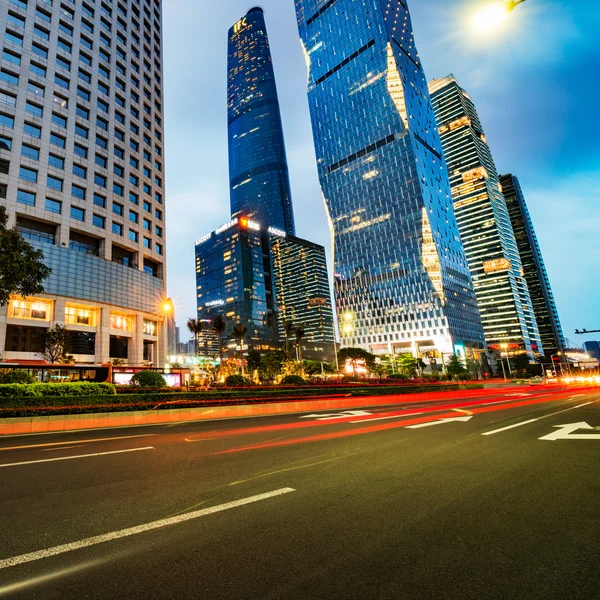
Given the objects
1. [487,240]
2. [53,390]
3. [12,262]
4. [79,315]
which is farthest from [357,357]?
[487,240]

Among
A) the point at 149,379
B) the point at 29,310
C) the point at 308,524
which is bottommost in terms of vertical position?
the point at 308,524

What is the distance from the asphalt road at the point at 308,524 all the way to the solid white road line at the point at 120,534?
0.08ft

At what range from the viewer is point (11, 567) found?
10.0 feet

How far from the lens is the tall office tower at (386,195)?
11975 cm

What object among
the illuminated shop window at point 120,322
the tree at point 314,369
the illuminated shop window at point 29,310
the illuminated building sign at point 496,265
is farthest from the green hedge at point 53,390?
the illuminated building sign at point 496,265

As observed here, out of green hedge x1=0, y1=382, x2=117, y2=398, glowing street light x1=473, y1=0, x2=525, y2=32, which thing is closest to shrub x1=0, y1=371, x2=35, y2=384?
green hedge x1=0, y1=382, x2=117, y2=398

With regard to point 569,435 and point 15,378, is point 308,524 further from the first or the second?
point 15,378

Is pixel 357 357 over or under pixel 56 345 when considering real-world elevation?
under

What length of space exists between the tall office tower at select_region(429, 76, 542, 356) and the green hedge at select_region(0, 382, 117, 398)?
180070 millimetres

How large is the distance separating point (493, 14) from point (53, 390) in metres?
23.3

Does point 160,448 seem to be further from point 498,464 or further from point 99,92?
point 99,92

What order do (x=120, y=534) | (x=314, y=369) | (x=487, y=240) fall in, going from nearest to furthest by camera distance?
(x=120, y=534) < (x=314, y=369) < (x=487, y=240)

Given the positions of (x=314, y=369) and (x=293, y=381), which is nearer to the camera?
(x=293, y=381)

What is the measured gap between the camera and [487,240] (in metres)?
177
